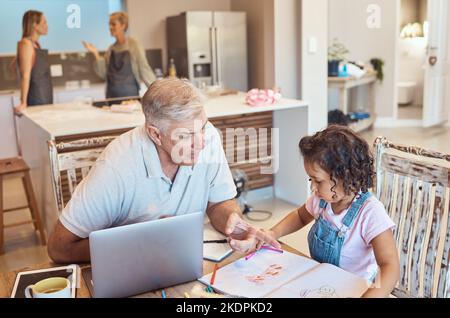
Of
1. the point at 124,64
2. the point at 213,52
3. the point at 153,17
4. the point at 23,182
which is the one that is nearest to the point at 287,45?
the point at 124,64

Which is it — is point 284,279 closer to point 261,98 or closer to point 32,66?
point 261,98

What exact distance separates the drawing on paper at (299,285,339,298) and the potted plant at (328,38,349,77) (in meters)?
4.85

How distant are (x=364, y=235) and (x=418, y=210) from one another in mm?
270

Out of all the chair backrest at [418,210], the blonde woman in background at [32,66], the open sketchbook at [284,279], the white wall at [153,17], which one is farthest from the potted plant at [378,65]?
the open sketchbook at [284,279]

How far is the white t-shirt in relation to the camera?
1222mm

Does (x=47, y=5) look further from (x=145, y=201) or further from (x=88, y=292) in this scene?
(x=88, y=292)

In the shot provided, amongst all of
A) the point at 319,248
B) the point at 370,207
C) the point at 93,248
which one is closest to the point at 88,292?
the point at 93,248

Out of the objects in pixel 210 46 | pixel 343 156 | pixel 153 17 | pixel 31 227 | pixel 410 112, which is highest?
pixel 153 17

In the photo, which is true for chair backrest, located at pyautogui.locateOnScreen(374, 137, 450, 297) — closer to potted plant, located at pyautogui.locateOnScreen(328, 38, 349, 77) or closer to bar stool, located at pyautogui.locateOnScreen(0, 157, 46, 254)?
bar stool, located at pyautogui.locateOnScreen(0, 157, 46, 254)

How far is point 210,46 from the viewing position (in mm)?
5195

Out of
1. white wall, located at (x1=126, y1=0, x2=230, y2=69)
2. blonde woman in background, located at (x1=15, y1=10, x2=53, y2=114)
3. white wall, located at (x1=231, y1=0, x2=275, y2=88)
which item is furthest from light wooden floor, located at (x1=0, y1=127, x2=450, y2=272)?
white wall, located at (x1=126, y1=0, x2=230, y2=69)
